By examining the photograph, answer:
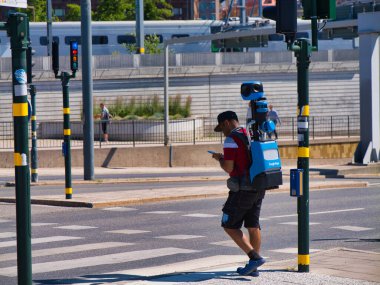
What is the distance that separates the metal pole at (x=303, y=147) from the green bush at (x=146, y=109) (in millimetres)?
34148

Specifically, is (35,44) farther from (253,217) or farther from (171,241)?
(253,217)

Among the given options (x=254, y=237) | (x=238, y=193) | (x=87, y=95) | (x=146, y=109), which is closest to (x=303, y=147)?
(x=238, y=193)

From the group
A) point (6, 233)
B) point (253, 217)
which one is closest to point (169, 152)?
point (6, 233)

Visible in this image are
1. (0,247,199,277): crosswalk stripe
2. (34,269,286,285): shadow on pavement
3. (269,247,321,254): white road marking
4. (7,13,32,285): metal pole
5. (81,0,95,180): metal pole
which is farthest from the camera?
(81,0,95,180): metal pole

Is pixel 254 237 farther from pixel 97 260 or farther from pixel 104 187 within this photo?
pixel 104 187

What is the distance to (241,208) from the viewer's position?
35.5 ft

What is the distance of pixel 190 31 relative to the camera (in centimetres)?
6166

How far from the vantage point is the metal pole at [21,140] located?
27.3ft

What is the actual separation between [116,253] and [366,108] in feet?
69.2

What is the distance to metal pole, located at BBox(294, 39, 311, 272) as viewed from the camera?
36.2 ft

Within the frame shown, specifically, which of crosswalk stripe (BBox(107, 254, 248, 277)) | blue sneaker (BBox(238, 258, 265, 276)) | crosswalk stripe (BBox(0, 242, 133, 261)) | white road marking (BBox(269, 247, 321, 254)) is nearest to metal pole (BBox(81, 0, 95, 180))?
crosswalk stripe (BBox(0, 242, 133, 261))

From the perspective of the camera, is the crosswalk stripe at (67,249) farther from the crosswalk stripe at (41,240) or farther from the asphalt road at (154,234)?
the crosswalk stripe at (41,240)

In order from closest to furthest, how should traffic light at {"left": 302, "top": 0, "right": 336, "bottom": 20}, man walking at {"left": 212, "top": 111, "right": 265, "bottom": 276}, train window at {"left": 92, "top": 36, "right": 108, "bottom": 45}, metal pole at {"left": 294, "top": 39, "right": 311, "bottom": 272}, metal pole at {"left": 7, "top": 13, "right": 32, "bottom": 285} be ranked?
1. metal pole at {"left": 7, "top": 13, "right": 32, "bottom": 285}
2. man walking at {"left": 212, "top": 111, "right": 265, "bottom": 276}
3. metal pole at {"left": 294, "top": 39, "right": 311, "bottom": 272}
4. traffic light at {"left": 302, "top": 0, "right": 336, "bottom": 20}
5. train window at {"left": 92, "top": 36, "right": 108, "bottom": 45}

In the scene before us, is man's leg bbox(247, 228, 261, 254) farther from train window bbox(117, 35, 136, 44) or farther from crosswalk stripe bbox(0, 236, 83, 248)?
train window bbox(117, 35, 136, 44)
